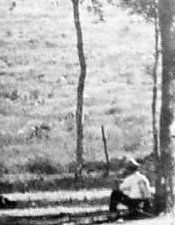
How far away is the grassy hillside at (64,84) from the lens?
3275 centimetres

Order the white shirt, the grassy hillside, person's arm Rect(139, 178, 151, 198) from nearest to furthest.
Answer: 1. the white shirt
2. person's arm Rect(139, 178, 151, 198)
3. the grassy hillside

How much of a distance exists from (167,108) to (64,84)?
27.9 meters

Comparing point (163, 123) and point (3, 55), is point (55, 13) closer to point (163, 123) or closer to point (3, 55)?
point (3, 55)

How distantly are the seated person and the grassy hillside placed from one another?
38.7 ft

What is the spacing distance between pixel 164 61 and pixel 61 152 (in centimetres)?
1541

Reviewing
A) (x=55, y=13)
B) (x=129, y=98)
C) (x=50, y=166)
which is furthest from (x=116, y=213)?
(x=55, y=13)

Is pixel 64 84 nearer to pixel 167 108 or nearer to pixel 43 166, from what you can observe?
pixel 43 166

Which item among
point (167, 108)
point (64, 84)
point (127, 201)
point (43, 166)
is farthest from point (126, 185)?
point (64, 84)

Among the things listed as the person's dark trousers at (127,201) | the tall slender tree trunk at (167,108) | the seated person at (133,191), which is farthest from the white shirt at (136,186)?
the tall slender tree trunk at (167,108)

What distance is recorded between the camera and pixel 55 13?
2317 inches

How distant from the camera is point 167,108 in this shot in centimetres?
1645

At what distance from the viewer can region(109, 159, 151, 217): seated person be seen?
1609 centimetres

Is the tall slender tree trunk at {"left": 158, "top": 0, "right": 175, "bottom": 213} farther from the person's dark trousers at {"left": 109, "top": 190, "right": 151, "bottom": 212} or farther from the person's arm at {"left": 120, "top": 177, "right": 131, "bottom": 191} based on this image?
the person's arm at {"left": 120, "top": 177, "right": 131, "bottom": 191}

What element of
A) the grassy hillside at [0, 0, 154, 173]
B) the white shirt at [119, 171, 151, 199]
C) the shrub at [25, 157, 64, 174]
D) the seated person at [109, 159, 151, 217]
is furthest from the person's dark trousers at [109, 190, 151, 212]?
the grassy hillside at [0, 0, 154, 173]
